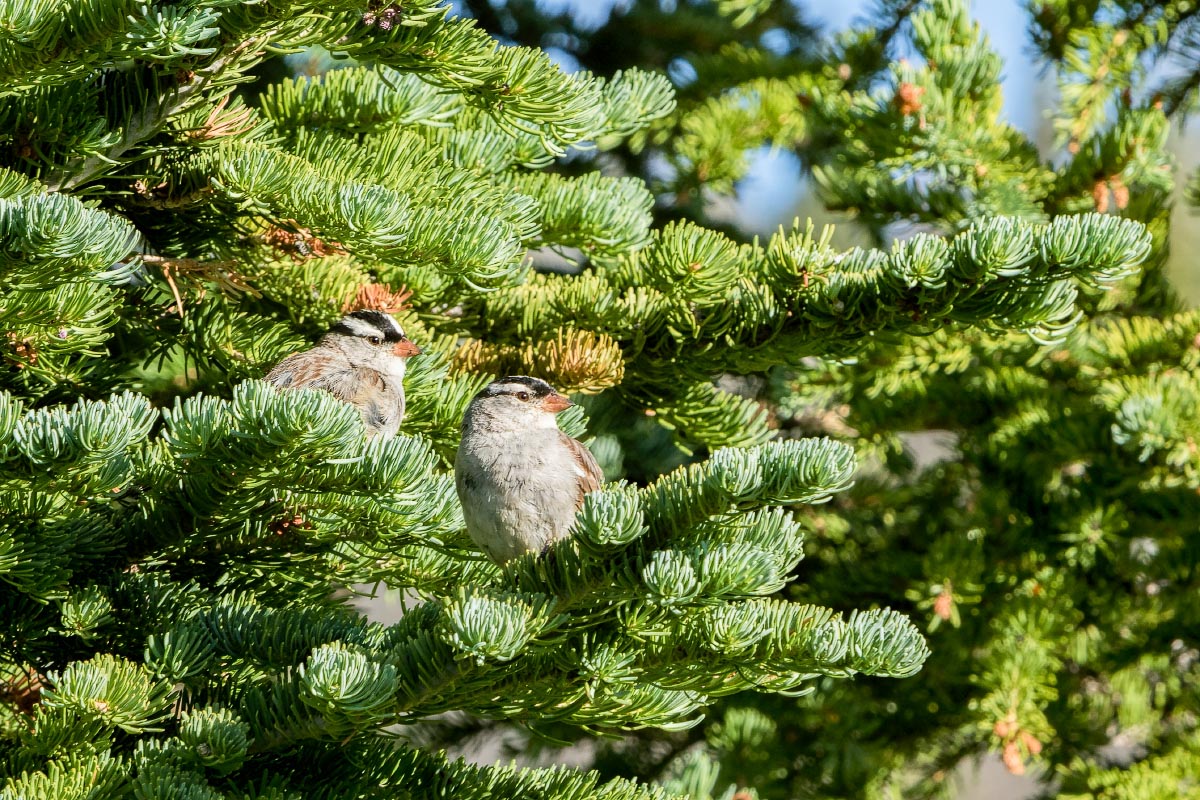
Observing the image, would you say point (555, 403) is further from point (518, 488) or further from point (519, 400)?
point (518, 488)

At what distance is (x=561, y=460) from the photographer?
3.17 m

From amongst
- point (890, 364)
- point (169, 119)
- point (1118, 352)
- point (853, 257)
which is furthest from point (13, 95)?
point (1118, 352)

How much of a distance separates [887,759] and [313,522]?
2.43 metres

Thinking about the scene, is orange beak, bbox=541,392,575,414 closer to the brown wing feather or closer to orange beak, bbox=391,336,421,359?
the brown wing feather

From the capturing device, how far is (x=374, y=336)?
3314 millimetres

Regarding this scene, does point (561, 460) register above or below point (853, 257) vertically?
below

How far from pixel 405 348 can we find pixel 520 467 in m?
0.48

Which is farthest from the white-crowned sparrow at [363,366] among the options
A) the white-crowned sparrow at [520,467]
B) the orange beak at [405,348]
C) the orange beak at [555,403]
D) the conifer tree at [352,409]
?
the orange beak at [555,403]

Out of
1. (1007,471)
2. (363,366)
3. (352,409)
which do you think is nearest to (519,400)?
(363,366)

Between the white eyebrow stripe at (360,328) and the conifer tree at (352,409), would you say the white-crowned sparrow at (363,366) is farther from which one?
the conifer tree at (352,409)

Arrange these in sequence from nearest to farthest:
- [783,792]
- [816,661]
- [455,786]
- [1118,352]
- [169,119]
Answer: [816,661], [455,786], [169,119], [1118,352], [783,792]

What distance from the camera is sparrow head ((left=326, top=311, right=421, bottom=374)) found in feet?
10.3

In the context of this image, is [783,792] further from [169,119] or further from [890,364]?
[169,119]

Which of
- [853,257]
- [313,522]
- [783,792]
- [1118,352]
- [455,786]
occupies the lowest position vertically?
[783,792]
